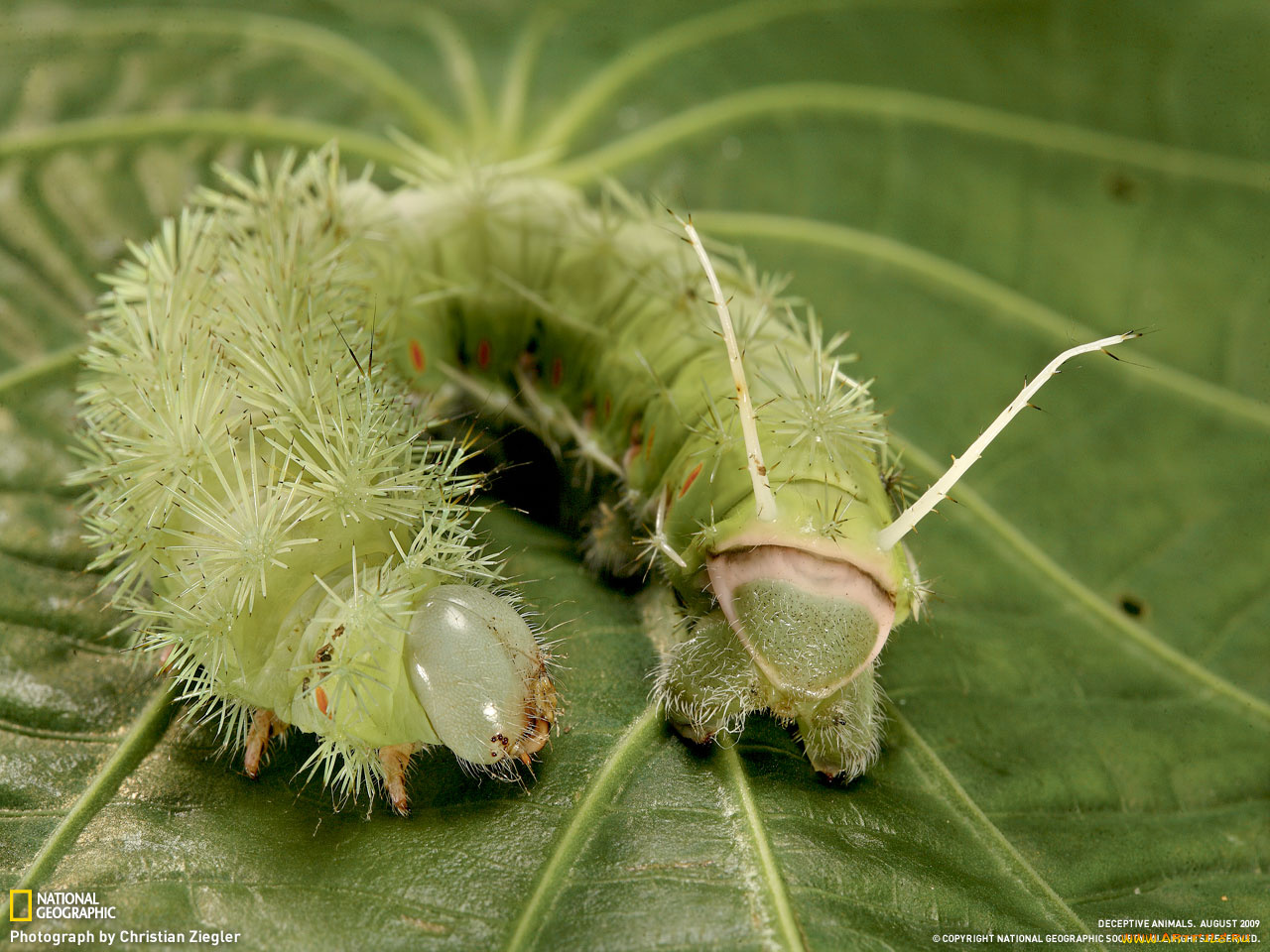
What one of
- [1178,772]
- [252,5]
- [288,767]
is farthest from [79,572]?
[1178,772]

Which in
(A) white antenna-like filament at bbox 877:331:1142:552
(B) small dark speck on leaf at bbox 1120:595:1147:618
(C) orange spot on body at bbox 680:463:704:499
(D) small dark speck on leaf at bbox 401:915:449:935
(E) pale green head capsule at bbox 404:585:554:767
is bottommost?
(B) small dark speck on leaf at bbox 1120:595:1147:618

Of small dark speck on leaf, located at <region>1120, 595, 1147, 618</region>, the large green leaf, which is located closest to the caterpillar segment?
the large green leaf

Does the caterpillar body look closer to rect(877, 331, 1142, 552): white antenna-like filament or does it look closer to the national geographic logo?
rect(877, 331, 1142, 552): white antenna-like filament

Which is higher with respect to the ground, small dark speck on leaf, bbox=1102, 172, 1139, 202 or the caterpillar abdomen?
small dark speck on leaf, bbox=1102, 172, 1139, 202

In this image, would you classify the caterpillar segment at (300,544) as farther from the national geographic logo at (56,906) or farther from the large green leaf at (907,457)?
the national geographic logo at (56,906)

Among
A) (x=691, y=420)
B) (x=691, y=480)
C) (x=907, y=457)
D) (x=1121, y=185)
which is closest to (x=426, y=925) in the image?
(x=691, y=480)

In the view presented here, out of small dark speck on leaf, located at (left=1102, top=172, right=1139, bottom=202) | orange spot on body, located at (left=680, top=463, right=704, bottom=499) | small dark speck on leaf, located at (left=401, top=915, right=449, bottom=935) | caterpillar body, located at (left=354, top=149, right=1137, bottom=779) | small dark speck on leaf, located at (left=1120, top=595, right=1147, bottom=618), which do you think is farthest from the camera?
small dark speck on leaf, located at (left=1102, top=172, right=1139, bottom=202)

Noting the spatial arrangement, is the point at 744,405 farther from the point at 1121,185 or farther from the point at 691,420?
the point at 1121,185
